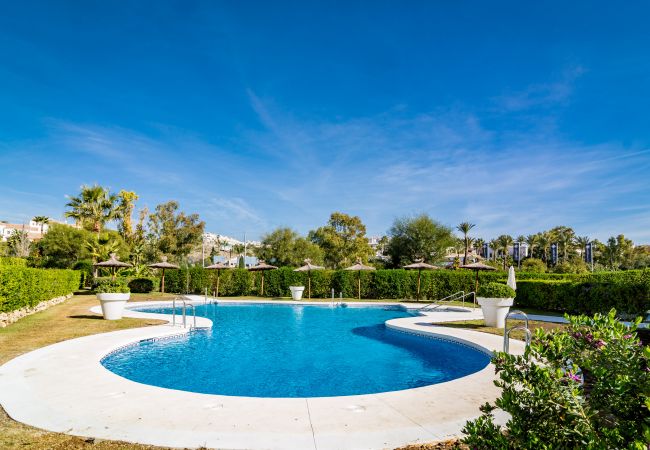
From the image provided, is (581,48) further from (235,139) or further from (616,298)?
(235,139)

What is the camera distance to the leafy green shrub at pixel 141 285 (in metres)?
26.4

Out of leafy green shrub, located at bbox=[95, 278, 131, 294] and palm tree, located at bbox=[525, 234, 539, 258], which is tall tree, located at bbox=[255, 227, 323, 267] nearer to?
leafy green shrub, located at bbox=[95, 278, 131, 294]

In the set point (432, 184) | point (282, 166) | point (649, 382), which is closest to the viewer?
point (649, 382)

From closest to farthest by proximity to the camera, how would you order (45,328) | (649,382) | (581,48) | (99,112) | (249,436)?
1. (649,382)
2. (249,436)
3. (45,328)
4. (581,48)
5. (99,112)

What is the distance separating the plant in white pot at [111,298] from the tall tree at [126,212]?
91.1ft

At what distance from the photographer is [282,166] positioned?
1334 inches

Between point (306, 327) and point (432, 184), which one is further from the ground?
point (432, 184)

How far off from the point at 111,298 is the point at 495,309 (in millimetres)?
12821

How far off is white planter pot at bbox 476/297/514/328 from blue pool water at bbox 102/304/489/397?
98.9 inches

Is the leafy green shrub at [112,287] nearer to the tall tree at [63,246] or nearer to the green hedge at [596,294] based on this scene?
the green hedge at [596,294]

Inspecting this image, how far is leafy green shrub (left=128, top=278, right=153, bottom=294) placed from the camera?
86.5 ft

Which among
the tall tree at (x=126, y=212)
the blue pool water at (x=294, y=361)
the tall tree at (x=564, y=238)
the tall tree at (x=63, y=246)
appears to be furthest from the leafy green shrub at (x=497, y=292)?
the tall tree at (x=564, y=238)

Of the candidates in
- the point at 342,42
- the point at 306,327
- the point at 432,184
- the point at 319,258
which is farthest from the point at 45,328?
the point at 319,258

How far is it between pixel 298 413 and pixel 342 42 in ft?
55.4
